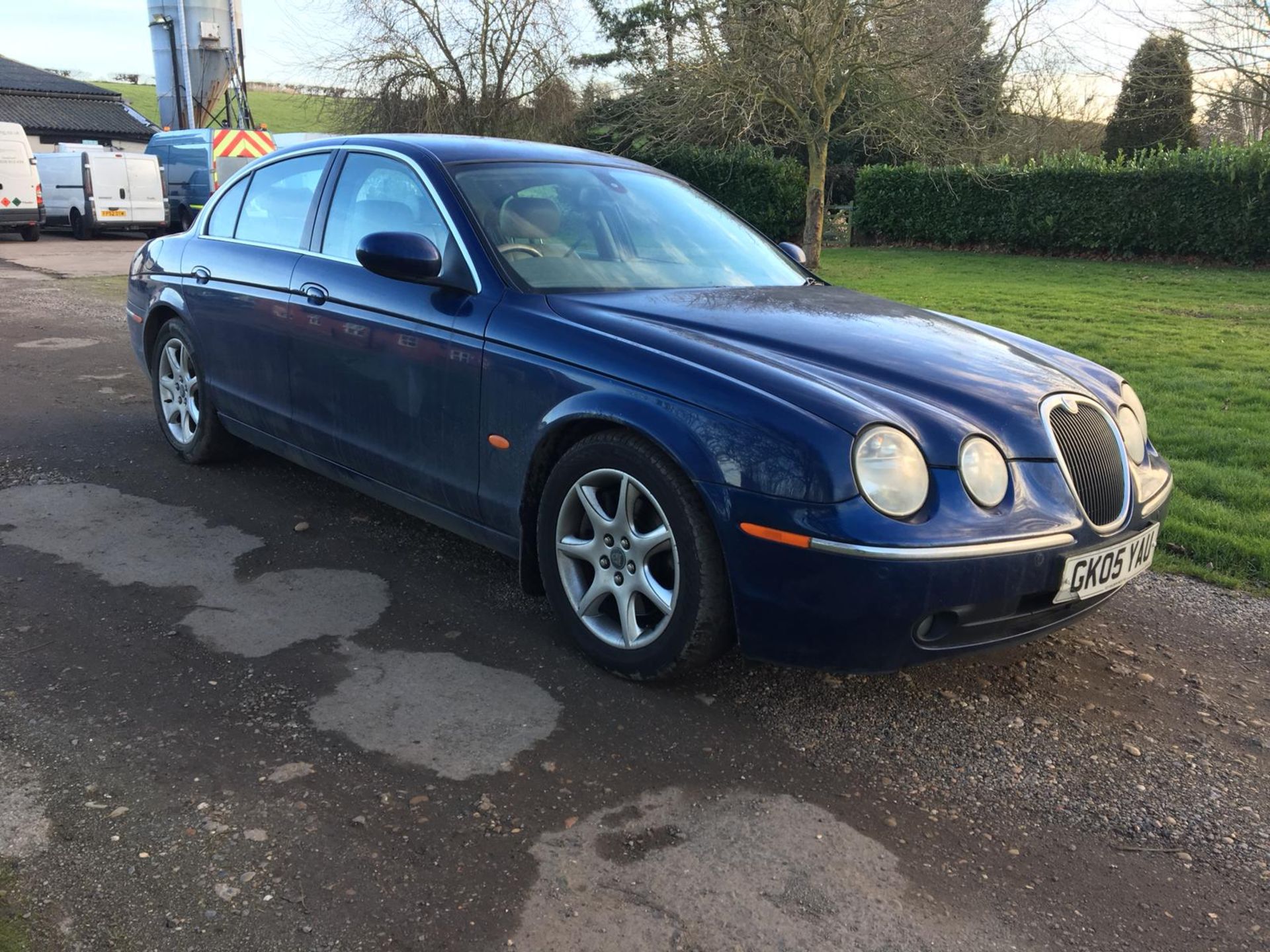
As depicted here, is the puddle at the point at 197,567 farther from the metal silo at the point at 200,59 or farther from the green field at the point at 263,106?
the green field at the point at 263,106

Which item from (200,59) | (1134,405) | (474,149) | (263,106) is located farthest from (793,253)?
(263,106)

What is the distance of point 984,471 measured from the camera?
2873 millimetres

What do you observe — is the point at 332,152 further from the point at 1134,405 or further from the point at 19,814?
the point at 1134,405

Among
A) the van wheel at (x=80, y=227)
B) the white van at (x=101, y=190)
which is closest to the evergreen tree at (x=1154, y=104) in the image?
the white van at (x=101, y=190)

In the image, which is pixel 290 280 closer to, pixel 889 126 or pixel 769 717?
pixel 769 717

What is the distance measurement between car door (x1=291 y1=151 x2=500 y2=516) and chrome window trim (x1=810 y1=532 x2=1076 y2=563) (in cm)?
140

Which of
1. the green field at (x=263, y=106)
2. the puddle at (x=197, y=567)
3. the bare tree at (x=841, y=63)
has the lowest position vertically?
the puddle at (x=197, y=567)

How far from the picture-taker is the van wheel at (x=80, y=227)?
2240 cm

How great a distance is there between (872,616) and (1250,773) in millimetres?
1168

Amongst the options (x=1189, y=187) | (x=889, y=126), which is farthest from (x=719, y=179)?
(x=1189, y=187)

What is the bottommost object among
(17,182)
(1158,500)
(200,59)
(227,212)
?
(1158,500)

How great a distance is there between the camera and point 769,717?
3119 mm

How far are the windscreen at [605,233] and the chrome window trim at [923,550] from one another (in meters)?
1.44

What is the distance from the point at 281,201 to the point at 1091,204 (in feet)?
66.8
